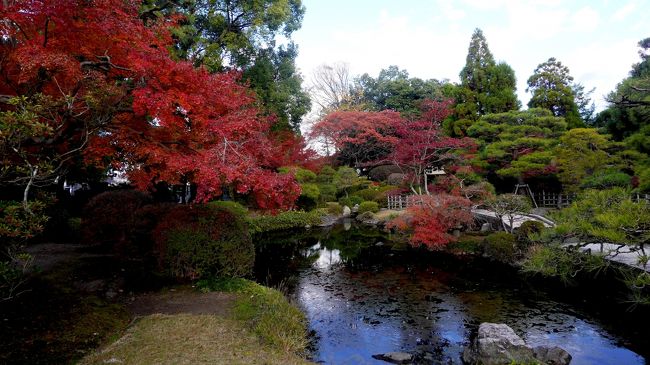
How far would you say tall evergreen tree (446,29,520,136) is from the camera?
24327mm

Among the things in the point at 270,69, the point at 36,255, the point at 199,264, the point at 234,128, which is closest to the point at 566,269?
the point at 234,128

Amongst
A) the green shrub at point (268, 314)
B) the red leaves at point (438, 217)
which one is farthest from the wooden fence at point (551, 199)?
the green shrub at point (268, 314)

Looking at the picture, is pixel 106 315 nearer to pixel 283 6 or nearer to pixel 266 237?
pixel 266 237

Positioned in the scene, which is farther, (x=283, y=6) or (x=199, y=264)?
(x=283, y=6)

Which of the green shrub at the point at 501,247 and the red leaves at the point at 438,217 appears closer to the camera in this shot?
the green shrub at the point at 501,247

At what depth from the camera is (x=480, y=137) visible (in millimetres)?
20141

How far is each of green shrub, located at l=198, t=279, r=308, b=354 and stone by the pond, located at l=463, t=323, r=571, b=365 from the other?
102 inches

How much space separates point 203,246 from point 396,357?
4.06 meters

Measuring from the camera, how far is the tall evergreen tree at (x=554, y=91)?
2283 centimetres

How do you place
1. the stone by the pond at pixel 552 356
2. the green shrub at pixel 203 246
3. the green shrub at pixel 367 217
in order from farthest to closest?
1. the green shrub at pixel 367 217
2. the green shrub at pixel 203 246
3. the stone by the pond at pixel 552 356

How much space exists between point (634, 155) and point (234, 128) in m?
16.1

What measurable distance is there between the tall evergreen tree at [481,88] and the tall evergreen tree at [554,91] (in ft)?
4.01

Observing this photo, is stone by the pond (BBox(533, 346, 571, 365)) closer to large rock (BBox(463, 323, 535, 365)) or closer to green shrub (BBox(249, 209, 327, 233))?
large rock (BBox(463, 323, 535, 365))

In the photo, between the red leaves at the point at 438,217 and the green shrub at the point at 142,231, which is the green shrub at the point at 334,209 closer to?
the red leaves at the point at 438,217
